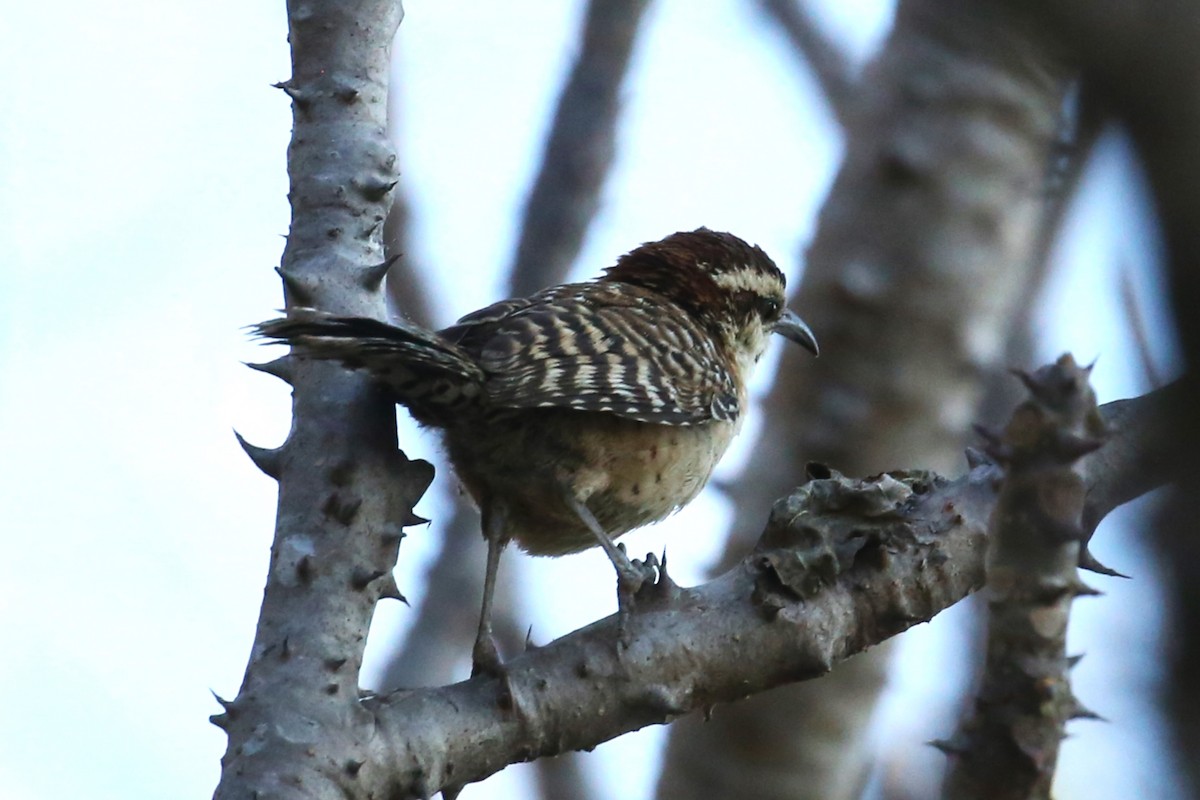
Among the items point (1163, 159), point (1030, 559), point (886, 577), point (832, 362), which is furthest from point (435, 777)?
point (832, 362)

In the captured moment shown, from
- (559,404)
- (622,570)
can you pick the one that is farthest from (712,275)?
(622,570)

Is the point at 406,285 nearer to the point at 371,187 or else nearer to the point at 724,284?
the point at 724,284

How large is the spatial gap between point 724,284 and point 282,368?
7.57ft

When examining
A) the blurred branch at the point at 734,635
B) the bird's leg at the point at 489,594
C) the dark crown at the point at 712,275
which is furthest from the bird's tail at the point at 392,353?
the dark crown at the point at 712,275

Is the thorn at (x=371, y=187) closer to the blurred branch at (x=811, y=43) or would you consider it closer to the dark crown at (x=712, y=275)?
the dark crown at (x=712, y=275)

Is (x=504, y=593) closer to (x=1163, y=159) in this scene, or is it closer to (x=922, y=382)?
(x=922, y=382)

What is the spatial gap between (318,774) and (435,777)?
228 millimetres

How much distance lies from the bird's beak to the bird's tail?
1505mm

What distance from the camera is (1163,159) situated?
2.67 feet

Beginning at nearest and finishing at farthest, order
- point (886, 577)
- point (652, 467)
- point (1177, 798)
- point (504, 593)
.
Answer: point (1177, 798), point (886, 577), point (652, 467), point (504, 593)

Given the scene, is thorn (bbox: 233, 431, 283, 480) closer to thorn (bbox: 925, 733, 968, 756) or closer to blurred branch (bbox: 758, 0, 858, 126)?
thorn (bbox: 925, 733, 968, 756)

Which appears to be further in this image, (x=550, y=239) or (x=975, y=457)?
(x=550, y=239)

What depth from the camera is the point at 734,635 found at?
2609mm

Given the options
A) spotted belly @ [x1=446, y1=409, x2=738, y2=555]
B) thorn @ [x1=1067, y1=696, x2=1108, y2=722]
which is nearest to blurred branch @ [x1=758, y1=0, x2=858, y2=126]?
spotted belly @ [x1=446, y1=409, x2=738, y2=555]
